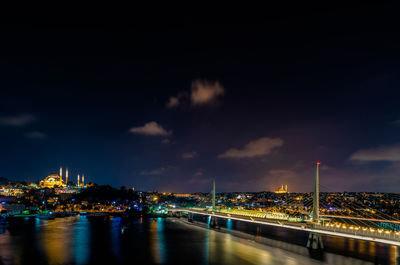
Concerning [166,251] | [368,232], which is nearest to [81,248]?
[166,251]

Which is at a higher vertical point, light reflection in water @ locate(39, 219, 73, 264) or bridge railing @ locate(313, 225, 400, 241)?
bridge railing @ locate(313, 225, 400, 241)

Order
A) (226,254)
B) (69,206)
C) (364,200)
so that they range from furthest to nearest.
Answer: (69,206)
(364,200)
(226,254)

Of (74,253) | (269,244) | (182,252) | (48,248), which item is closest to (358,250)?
(269,244)

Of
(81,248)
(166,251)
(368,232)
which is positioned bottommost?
(81,248)

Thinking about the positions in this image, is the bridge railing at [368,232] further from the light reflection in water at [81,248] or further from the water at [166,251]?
the light reflection in water at [81,248]

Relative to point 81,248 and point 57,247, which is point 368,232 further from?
point 57,247

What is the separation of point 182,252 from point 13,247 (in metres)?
27.2

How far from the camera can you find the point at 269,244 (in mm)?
54594

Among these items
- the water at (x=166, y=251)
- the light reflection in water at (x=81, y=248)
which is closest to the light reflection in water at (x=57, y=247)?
the water at (x=166, y=251)

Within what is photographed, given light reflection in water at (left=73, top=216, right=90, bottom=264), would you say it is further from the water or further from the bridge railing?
the bridge railing

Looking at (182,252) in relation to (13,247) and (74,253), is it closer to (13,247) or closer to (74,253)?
(74,253)

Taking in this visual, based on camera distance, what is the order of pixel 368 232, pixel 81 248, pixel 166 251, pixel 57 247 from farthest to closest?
1. pixel 57 247
2. pixel 81 248
3. pixel 166 251
4. pixel 368 232

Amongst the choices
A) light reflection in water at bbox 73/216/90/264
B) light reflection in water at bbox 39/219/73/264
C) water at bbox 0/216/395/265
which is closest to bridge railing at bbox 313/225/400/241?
water at bbox 0/216/395/265

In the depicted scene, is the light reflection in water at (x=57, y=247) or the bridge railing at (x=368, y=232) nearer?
the bridge railing at (x=368, y=232)
